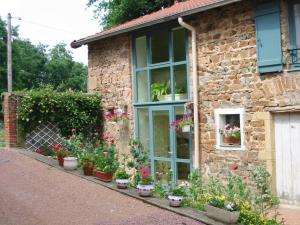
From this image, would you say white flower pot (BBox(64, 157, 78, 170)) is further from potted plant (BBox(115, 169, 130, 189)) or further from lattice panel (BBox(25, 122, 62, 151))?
lattice panel (BBox(25, 122, 62, 151))

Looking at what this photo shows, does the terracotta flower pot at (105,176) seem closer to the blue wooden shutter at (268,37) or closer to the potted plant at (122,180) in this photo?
the potted plant at (122,180)

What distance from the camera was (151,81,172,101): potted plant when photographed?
1020 cm

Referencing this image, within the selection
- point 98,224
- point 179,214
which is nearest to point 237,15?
point 179,214

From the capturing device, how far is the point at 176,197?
690cm

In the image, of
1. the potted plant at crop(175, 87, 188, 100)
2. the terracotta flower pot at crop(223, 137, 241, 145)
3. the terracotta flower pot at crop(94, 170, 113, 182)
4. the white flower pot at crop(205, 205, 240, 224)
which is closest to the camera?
the white flower pot at crop(205, 205, 240, 224)

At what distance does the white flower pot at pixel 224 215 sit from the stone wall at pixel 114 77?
520 centimetres

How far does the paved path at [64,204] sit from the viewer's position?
6.11m

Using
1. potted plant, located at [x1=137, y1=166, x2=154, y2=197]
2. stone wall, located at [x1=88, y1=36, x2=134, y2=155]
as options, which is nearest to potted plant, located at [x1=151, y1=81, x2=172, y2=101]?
stone wall, located at [x1=88, y1=36, x2=134, y2=155]

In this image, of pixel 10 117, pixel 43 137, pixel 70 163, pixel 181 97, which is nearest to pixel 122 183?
pixel 70 163

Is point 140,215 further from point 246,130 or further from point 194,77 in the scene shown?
point 194,77

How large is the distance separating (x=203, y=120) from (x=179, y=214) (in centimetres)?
303

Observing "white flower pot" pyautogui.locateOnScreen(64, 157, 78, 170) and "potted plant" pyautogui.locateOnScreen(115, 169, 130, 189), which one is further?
"white flower pot" pyautogui.locateOnScreen(64, 157, 78, 170)

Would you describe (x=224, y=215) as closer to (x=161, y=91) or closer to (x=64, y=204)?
(x=64, y=204)

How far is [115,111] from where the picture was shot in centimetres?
1161
